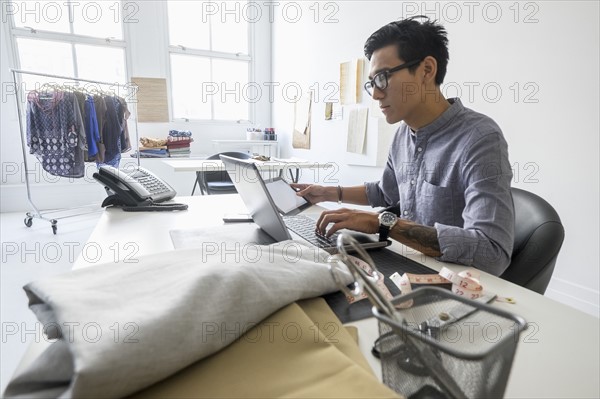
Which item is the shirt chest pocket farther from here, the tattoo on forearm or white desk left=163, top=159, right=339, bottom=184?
white desk left=163, top=159, right=339, bottom=184

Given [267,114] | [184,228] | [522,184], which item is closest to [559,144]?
[522,184]

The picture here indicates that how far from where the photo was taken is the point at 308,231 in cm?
103

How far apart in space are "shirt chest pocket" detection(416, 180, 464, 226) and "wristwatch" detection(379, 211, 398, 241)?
0.29 m

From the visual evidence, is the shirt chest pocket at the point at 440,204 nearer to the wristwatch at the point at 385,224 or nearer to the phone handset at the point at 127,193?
the wristwatch at the point at 385,224

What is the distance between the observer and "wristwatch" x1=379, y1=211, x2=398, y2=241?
917mm

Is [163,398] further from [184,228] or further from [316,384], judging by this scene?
[184,228]

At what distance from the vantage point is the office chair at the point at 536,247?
859 millimetres

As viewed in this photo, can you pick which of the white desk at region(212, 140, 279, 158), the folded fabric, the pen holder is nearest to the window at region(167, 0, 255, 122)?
the white desk at region(212, 140, 279, 158)

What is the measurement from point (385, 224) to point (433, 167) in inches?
15.0

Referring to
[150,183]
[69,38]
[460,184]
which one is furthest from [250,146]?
[460,184]

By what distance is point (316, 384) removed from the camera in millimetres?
354

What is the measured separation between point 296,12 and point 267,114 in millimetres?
1483

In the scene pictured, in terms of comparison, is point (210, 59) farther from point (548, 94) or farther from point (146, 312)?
point (146, 312)

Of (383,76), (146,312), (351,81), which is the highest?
(351,81)
